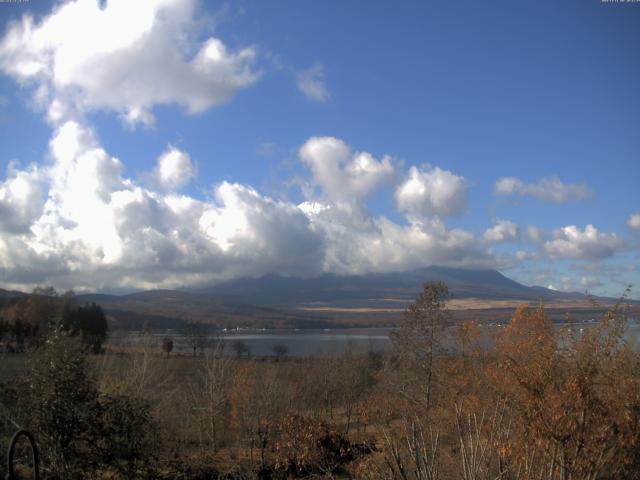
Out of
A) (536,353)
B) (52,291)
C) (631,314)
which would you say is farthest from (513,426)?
(52,291)

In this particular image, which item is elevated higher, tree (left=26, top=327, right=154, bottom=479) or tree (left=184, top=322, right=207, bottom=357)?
tree (left=26, top=327, right=154, bottom=479)

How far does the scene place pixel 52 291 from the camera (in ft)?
301

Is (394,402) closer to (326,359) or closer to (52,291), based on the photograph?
(326,359)

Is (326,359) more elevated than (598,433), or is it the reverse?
(598,433)

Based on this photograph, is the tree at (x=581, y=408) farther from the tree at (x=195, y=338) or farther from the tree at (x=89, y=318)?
the tree at (x=195, y=338)

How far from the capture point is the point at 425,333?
2830 cm

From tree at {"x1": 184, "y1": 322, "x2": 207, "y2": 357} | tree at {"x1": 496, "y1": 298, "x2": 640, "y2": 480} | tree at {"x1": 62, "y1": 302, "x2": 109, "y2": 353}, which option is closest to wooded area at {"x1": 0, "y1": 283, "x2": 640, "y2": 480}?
tree at {"x1": 496, "y1": 298, "x2": 640, "y2": 480}

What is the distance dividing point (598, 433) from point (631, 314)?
4.15 metres

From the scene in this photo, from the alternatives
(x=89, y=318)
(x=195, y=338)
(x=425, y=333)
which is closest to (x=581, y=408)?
(x=425, y=333)

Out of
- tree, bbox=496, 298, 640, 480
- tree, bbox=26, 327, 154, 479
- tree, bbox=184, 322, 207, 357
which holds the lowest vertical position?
tree, bbox=184, 322, 207, 357

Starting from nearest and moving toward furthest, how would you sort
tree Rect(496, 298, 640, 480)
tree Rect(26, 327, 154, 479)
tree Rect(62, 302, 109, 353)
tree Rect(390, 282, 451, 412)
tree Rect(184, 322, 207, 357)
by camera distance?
1. tree Rect(496, 298, 640, 480)
2. tree Rect(26, 327, 154, 479)
3. tree Rect(390, 282, 451, 412)
4. tree Rect(62, 302, 109, 353)
5. tree Rect(184, 322, 207, 357)

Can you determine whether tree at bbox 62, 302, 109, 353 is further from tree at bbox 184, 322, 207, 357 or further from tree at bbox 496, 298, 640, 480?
tree at bbox 496, 298, 640, 480

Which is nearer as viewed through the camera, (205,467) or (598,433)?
(598,433)

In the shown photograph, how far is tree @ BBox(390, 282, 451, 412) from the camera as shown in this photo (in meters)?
28.0
